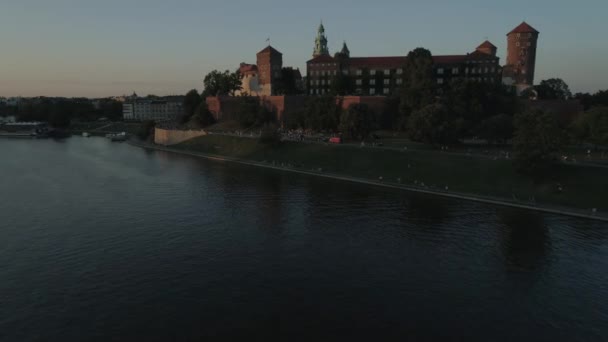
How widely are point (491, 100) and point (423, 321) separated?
223 ft

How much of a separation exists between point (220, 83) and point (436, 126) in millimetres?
82737

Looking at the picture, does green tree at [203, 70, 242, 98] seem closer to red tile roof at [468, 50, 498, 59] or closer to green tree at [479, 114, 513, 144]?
red tile roof at [468, 50, 498, 59]

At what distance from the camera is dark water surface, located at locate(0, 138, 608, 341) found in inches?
898

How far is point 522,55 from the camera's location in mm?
105938

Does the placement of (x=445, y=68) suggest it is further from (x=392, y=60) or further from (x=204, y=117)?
(x=204, y=117)

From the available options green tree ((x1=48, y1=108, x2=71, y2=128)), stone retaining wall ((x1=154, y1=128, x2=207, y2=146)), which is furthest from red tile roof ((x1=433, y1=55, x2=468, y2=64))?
green tree ((x1=48, y1=108, x2=71, y2=128))

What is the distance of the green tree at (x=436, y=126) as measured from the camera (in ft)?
220

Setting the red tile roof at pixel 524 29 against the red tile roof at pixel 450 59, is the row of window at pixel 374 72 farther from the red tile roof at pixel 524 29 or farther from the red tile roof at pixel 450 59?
the red tile roof at pixel 524 29

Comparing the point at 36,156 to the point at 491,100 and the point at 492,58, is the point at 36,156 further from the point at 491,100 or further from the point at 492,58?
the point at 492,58

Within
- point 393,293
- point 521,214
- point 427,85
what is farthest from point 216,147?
point 393,293

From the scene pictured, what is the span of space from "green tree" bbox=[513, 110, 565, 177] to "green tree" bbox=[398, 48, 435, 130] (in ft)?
89.1

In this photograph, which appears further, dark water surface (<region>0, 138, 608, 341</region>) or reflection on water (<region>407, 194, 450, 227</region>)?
reflection on water (<region>407, 194, 450, 227</region>)

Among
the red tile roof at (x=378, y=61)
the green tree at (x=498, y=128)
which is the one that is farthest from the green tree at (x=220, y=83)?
the green tree at (x=498, y=128)

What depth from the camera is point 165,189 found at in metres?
57.0
